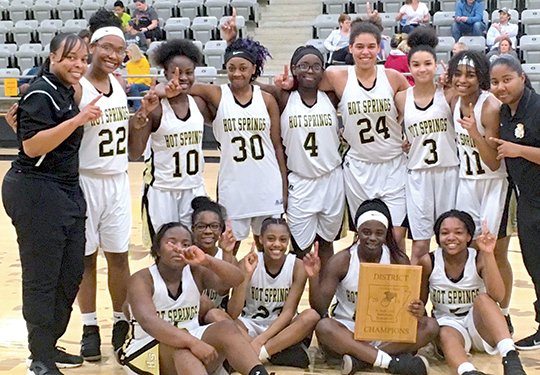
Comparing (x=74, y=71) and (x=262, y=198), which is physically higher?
(x=74, y=71)

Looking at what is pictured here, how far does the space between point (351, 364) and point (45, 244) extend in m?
1.58

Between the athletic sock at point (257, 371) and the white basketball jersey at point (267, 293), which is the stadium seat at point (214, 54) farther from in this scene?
the athletic sock at point (257, 371)

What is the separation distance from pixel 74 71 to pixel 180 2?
9757 millimetres

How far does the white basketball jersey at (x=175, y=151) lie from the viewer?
426cm

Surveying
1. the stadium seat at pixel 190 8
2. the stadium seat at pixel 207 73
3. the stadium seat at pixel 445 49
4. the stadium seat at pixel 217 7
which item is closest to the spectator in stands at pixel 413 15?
the stadium seat at pixel 445 49

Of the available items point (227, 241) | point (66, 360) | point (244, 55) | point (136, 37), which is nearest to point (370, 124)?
point (244, 55)

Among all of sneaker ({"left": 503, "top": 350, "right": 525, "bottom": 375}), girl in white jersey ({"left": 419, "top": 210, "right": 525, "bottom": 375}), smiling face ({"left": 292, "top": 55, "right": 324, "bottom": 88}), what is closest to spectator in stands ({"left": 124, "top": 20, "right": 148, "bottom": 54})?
smiling face ({"left": 292, "top": 55, "right": 324, "bottom": 88})

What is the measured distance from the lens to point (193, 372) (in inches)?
139

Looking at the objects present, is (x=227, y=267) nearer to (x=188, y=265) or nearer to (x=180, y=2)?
(x=188, y=265)

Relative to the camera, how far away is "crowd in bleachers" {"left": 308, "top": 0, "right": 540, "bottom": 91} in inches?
394

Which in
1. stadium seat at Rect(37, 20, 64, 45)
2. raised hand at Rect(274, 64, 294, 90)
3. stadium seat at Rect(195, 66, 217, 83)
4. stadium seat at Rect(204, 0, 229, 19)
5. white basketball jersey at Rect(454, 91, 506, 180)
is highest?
stadium seat at Rect(204, 0, 229, 19)

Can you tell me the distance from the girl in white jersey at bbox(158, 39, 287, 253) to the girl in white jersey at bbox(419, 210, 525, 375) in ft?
3.16

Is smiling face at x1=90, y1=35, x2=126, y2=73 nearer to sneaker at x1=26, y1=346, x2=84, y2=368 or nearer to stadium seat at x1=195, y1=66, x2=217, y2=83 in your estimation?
sneaker at x1=26, y1=346, x2=84, y2=368

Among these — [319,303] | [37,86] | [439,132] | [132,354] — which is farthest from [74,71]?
[439,132]
